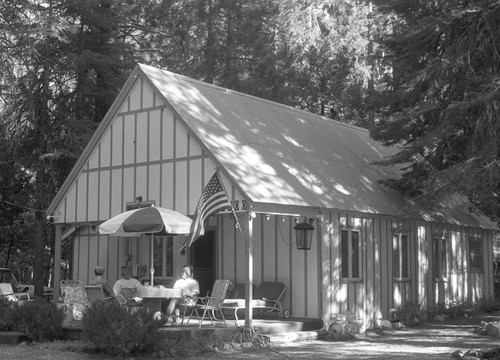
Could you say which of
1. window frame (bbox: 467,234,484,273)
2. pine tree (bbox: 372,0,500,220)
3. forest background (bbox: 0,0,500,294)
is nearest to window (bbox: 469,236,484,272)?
window frame (bbox: 467,234,484,273)

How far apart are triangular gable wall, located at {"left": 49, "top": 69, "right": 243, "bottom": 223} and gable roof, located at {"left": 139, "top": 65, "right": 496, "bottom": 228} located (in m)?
0.39

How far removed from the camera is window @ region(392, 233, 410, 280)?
1847cm

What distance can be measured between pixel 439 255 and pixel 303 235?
7235mm

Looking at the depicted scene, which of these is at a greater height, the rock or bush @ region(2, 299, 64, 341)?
bush @ region(2, 299, 64, 341)

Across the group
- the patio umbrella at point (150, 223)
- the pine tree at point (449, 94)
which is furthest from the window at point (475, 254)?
the patio umbrella at point (150, 223)

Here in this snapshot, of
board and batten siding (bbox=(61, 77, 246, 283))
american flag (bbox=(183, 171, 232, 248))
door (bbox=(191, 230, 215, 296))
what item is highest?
board and batten siding (bbox=(61, 77, 246, 283))

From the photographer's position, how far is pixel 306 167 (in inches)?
664

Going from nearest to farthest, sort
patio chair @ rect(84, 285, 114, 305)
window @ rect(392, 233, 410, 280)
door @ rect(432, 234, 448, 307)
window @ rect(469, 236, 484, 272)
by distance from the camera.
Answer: patio chair @ rect(84, 285, 114, 305) → window @ rect(392, 233, 410, 280) → door @ rect(432, 234, 448, 307) → window @ rect(469, 236, 484, 272)

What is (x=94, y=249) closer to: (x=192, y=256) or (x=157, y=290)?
(x=192, y=256)

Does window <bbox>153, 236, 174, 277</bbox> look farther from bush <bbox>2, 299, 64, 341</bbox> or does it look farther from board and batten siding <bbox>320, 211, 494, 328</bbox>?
bush <bbox>2, 299, 64, 341</bbox>

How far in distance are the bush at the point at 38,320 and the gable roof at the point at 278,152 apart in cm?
440

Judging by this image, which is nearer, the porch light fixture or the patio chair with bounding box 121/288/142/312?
the patio chair with bounding box 121/288/142/312

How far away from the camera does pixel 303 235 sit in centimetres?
1498

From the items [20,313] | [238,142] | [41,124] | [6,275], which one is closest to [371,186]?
[238,142]
